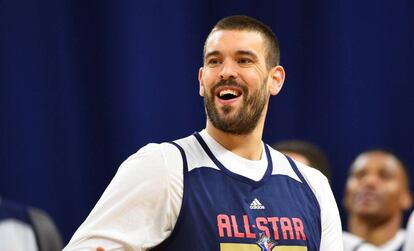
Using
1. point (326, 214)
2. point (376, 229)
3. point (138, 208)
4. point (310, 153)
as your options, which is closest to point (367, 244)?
point (376, 229)

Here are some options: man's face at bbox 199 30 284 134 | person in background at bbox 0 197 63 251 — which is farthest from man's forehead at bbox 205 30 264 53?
person in background at bbox 0 197 63 251

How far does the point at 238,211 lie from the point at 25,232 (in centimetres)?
73

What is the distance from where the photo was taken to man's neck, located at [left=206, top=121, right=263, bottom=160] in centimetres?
250

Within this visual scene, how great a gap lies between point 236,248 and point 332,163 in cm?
249

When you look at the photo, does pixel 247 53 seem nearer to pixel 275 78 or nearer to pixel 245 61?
pixel 245 61

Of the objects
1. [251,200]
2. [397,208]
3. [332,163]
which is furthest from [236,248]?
[332,163]

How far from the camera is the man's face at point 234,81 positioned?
2.43 metres

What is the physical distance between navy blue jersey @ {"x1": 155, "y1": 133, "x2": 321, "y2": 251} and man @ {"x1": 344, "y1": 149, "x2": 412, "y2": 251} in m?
1.76

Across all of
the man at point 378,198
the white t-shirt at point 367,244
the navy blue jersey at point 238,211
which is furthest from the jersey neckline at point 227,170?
the man at point 378,198

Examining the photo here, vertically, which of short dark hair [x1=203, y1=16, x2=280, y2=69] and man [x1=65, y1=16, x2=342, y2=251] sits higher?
short dark hair [x1=203, y1=16, x2=280, y2=69]

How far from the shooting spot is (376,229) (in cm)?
430

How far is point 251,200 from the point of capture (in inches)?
95.2

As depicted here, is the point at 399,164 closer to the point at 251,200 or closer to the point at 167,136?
the point at 167,136

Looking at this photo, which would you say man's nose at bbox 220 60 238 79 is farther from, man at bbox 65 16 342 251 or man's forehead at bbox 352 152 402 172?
man's forehead at bbox 352 152 402 172
